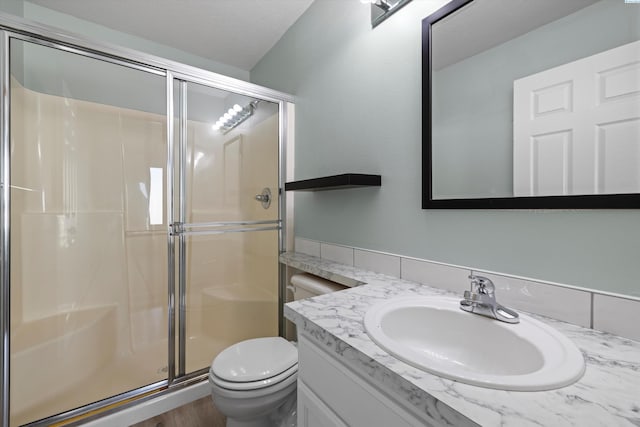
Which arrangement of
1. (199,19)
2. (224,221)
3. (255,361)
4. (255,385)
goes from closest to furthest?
1. (255,385)
2. (255,361)
3. (224,221)
4. (199,19)

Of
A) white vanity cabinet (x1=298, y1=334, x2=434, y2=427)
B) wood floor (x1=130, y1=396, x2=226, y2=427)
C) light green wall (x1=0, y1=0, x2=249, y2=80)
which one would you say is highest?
light green wall (x1=0, y1=0, x2=249, y2=80)

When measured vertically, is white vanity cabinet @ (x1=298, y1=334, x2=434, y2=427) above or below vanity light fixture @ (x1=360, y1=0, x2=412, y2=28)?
below

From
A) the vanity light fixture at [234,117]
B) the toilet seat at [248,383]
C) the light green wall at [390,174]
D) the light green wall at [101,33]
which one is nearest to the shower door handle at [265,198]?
the light green wall at [390,174]

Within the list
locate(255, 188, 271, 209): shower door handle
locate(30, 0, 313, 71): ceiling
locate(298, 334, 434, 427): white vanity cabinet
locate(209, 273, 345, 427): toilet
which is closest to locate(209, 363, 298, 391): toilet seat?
locate(209, 273, 345, 427): toilet

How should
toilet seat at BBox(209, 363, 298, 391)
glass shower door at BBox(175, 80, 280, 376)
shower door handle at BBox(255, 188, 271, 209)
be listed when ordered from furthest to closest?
shower door handle at BBox(255, 188, 271, 209) → glass shower door at BBox(175, 80, 280, 376) → toilet seat at BBox(209, 363, 298, 391)

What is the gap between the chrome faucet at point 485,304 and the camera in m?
0.71

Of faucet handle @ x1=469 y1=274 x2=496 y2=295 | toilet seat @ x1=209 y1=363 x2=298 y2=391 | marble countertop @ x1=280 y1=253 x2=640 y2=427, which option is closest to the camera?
marble countertop @ x1=280 y1=253 x2=640 y2=427

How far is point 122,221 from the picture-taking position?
4.77 feet

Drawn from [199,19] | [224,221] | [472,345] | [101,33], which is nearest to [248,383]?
[472,345]

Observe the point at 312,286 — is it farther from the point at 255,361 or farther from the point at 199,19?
the point at 199,19

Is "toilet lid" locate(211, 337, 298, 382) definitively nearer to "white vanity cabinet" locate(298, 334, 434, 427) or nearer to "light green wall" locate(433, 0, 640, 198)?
"white vanity cabinet" locate(298, 334, 434, 427)

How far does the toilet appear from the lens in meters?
1.07

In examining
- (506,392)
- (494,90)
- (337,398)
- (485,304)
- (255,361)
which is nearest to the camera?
(506,392)

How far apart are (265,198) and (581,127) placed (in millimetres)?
1564
